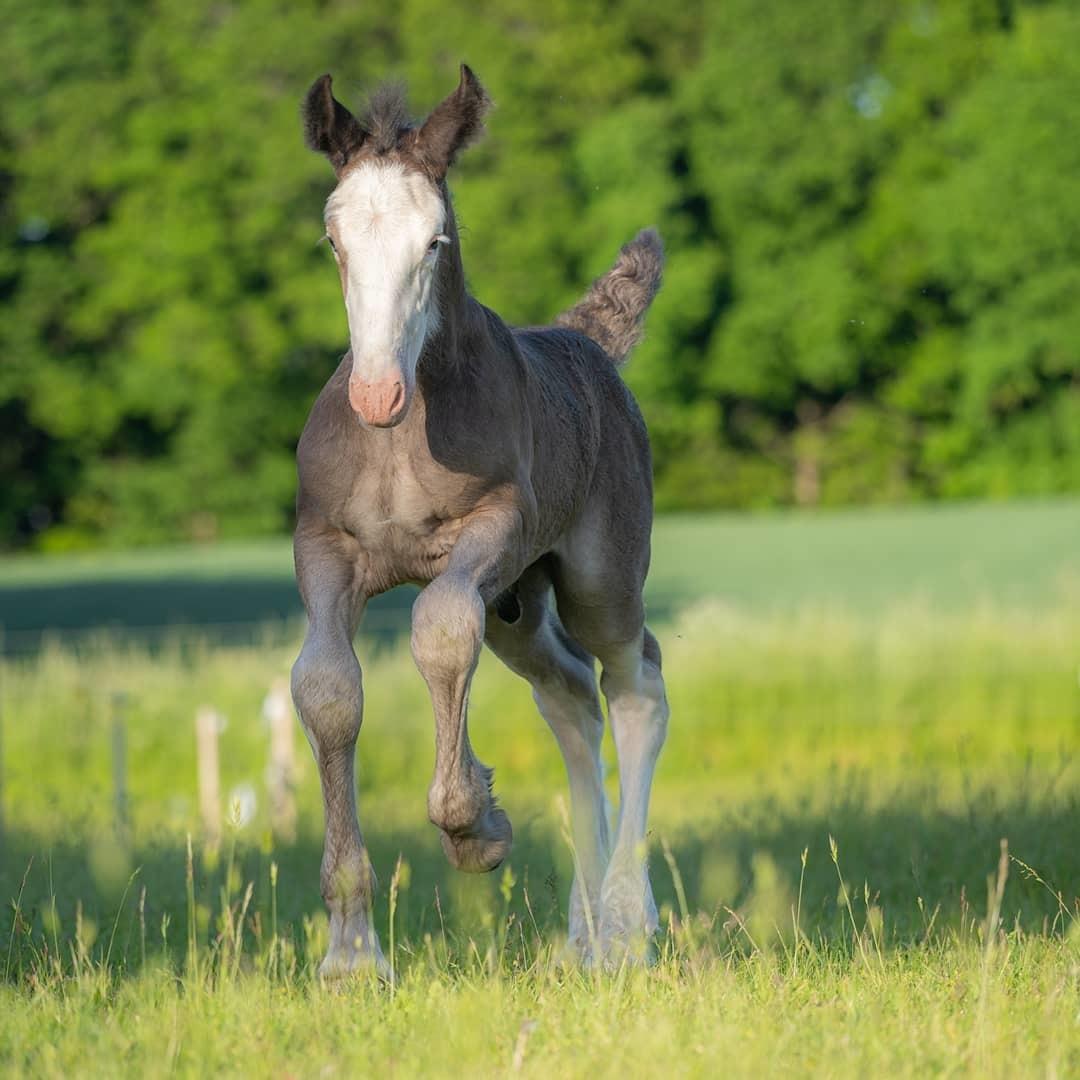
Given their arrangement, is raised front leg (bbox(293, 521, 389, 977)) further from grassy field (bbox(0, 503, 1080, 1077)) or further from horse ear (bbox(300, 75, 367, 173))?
horse ear (bbox(300, 75, 367, 173))

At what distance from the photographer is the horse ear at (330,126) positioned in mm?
5441

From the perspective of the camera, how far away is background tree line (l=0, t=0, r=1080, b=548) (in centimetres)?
4497

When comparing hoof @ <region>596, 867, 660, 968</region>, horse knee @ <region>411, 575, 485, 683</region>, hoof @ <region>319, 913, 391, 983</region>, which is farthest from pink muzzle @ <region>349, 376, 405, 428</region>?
hoof @ <region>596, 867, 660, 968</region>

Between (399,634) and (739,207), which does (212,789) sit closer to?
(399,634)

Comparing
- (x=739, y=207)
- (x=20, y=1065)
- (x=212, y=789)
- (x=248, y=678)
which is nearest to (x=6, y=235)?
(x=739, y=207)

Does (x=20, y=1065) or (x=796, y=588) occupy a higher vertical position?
(x=20, y=1065)

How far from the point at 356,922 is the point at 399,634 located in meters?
26.6

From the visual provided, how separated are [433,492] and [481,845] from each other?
1019mm

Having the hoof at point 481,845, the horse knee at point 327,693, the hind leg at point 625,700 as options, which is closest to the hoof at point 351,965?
the hoof at point 481,845

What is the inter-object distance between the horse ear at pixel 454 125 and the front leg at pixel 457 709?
1.12 metres

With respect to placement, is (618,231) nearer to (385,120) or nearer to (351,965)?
(385,120)

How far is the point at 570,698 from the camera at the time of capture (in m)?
7.37

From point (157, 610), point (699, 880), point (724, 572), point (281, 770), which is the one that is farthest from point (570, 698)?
point (724, 572)

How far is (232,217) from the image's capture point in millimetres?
49000
